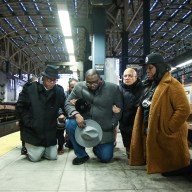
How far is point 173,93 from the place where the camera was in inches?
118

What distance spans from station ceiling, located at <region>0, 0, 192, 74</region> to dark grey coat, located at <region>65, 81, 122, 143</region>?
3.78 meters

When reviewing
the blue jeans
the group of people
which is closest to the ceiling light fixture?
the group of people

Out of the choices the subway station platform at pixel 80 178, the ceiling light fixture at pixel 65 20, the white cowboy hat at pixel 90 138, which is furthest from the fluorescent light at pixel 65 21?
the subway station platform at pixel 80 178

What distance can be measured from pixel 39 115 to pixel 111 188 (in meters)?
1.90

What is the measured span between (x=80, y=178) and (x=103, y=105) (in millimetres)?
1311

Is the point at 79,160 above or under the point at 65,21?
under

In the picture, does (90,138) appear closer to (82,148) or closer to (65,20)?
(82,148)

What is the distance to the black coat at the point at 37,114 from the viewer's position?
4117 millimetres

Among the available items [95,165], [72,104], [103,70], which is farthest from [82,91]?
[103,70]

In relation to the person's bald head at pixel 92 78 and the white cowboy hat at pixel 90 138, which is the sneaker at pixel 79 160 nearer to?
the white cowboy hat at pixel 90 138

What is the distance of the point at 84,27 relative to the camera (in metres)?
8.66

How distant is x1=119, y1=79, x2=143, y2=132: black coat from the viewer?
14.0 ft

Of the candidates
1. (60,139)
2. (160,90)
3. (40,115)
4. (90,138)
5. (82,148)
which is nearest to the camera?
(160,90)

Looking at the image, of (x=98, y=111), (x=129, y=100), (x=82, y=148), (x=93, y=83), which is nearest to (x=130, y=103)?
(x=129, y=100)
